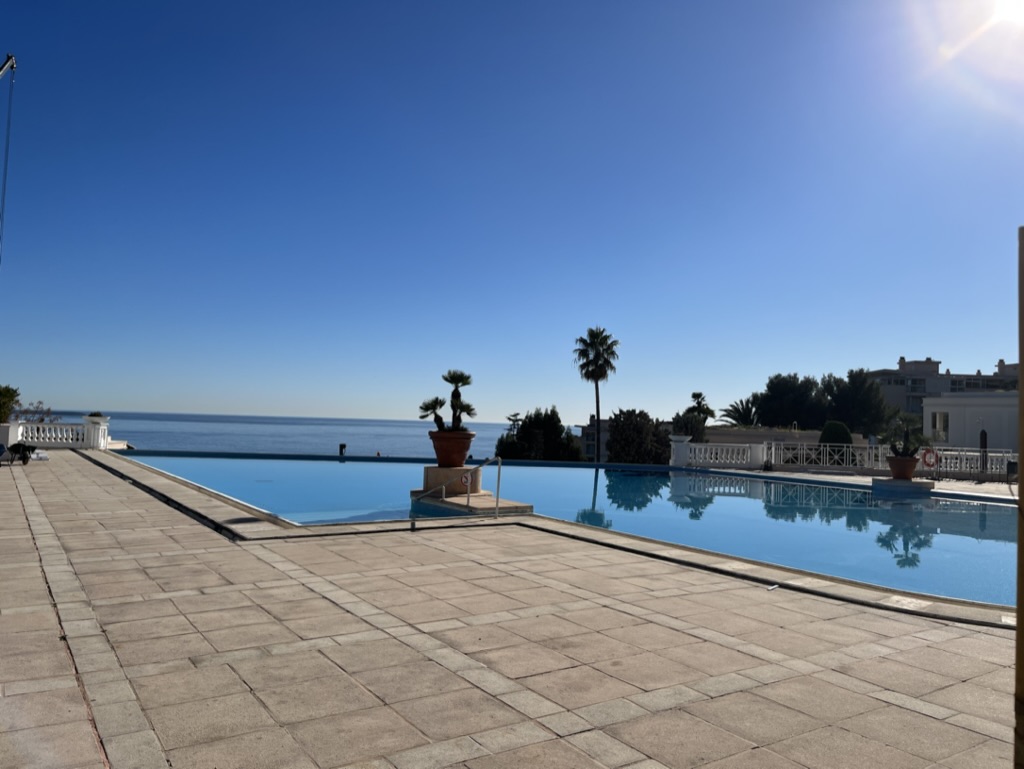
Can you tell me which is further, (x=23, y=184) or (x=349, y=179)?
(x=349, y=179)

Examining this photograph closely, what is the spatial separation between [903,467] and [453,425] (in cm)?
1159

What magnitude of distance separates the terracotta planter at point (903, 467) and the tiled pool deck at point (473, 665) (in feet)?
41.7

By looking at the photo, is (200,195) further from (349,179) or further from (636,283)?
(636,283)

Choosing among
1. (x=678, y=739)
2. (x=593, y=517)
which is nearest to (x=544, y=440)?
(x=593, y=517)

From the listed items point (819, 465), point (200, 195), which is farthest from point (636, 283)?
point (200, 195)

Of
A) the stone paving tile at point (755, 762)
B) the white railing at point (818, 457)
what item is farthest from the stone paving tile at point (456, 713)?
the white railing at point (818, 457)

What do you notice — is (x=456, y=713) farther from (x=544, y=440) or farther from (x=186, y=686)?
(x=544, y=440)

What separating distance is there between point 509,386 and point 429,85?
92.0 ft

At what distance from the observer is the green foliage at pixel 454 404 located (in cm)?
1297

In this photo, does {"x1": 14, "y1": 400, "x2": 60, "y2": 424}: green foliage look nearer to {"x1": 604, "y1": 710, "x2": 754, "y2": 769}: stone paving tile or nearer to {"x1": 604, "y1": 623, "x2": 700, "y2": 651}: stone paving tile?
{"x1": 604, "y1": 623, "x2": 700, "y2": 651}: stone paving tile

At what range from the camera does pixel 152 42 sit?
13.3m

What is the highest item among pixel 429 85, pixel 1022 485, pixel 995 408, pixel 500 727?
pixel 429 85

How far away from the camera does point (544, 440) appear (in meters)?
35.7

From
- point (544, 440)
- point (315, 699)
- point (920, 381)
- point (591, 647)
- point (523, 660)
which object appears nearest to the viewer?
point (315, 699)
